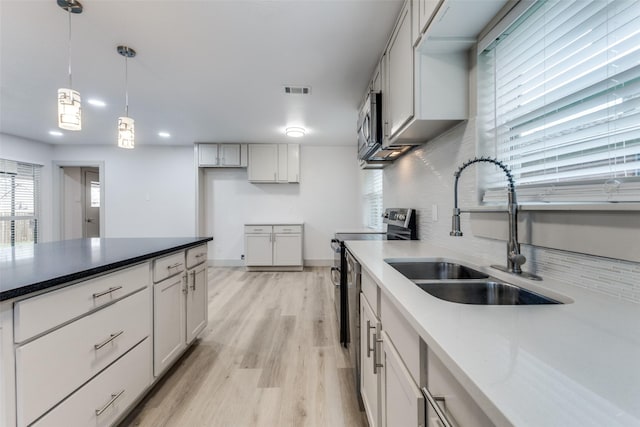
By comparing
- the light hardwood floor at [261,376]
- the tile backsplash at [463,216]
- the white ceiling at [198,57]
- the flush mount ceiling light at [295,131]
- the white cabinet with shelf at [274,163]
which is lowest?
the light hardwood floor at [261,376]

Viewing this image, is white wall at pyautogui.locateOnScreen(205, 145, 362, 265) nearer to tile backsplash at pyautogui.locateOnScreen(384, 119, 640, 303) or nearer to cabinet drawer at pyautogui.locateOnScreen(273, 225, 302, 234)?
cabinet drawer at pyautogui.locateOnScreen(273, 225, 302, 234)

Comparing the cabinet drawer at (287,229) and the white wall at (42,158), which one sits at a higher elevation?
the white wall at (42,158)

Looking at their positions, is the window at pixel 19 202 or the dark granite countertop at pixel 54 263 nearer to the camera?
the dark granite countertop at pixel 54 263

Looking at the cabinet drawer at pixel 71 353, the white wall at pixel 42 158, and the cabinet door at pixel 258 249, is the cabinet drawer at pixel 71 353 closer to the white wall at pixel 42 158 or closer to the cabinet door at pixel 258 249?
the cabinet door at pixel 258 249

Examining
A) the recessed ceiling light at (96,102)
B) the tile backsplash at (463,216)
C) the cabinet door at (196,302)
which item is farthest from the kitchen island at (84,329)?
the recessed ceiling light at (96,102)

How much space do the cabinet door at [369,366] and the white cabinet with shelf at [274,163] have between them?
3749mm

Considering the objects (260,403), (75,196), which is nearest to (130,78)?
(260,403)

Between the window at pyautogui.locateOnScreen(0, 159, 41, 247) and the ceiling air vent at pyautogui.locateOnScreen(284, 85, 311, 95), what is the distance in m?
5.05

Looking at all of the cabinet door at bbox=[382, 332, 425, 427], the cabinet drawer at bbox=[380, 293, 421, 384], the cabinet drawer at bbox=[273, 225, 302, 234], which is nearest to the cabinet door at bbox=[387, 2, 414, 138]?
the cabinet drawer at bbox=[380, 293, 421, 384]

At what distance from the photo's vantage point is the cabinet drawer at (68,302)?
862mm

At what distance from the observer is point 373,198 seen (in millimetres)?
4113

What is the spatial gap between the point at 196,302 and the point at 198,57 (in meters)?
2.01

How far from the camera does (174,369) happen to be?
6.05 feet

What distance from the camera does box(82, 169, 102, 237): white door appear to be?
5.58 metres
